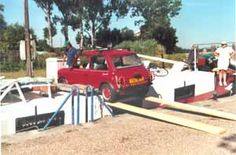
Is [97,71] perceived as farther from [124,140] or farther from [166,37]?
[166,37]

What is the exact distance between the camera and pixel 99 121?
11523mm

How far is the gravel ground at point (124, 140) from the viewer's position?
852 centimetres

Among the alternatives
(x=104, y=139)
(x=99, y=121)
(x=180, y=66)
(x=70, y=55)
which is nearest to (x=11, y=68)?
(x=180, y=66)

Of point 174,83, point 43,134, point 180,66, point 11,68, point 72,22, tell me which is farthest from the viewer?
point 72,22

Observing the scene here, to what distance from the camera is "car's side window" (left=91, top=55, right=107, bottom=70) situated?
41.1 feet

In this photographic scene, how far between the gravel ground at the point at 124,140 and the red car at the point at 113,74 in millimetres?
1112

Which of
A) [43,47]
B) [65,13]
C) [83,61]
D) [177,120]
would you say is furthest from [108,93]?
[65,13]

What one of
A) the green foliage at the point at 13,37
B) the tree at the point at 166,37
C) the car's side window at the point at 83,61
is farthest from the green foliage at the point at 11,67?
the tree at the point at 166,37

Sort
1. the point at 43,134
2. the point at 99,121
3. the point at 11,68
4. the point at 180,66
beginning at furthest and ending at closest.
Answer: the point at 11,68 < the point at 180,66 < the point at 99,121 < the point at 43,134

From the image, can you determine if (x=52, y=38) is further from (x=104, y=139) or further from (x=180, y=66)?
(x=104, y=139)

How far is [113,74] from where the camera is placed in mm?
12102

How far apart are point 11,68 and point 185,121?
2076cm

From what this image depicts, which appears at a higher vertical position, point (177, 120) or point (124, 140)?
point (177, 120)

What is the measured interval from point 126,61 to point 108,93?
3.66 ft
